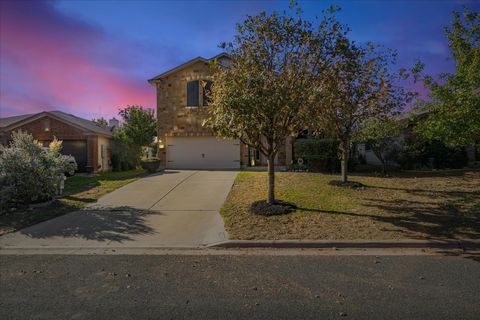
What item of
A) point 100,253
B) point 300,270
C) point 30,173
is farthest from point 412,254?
point 30,173

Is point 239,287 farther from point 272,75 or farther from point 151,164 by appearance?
point 151,164

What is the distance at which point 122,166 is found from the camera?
2225cm

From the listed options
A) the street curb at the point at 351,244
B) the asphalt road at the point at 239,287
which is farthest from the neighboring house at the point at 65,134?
the street curb at the point at 351,244

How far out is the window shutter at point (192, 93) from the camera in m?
20.4

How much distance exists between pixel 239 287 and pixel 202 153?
16.7 m

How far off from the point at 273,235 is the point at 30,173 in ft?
24.4

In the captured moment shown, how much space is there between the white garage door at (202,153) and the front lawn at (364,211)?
7.31m

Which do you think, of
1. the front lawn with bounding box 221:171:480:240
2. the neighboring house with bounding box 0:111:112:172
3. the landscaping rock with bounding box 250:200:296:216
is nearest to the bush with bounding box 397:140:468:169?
the front lawn with bounding box 221:171:480:240

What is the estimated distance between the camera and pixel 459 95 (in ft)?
25.0

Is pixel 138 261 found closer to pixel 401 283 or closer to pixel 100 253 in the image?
pixel 100 253

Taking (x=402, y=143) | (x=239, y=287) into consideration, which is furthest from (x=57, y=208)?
(x=402, y=143)

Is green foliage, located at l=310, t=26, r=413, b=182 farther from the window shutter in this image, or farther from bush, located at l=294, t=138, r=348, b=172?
the window shutter

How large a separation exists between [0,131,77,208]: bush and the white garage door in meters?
10.6

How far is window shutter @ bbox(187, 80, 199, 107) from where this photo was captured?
20.4 m
